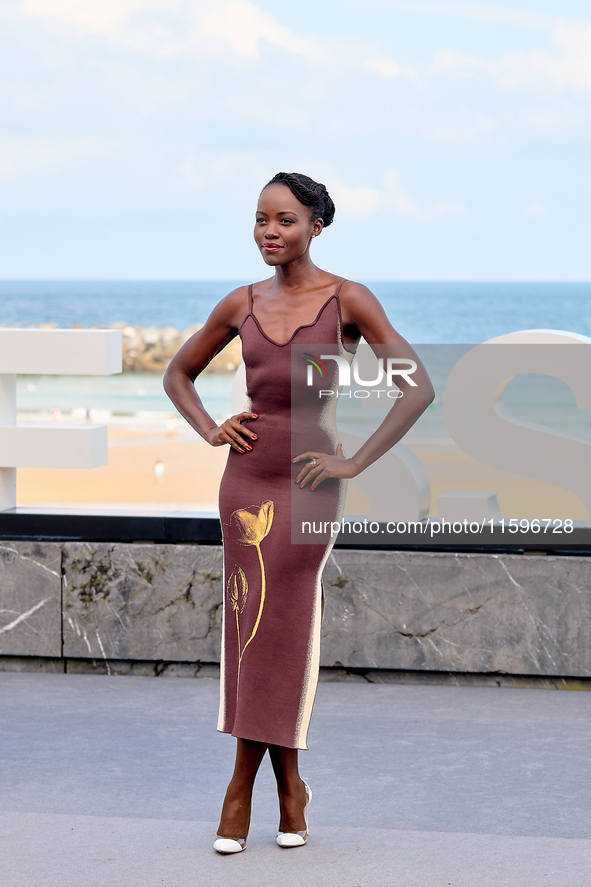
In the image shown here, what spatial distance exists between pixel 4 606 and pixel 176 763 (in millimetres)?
1593

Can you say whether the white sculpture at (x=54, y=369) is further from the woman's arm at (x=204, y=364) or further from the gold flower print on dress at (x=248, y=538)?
the gold flower print on dress at (x=248, y=538)

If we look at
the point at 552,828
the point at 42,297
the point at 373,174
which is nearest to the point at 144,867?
the point at 552,828

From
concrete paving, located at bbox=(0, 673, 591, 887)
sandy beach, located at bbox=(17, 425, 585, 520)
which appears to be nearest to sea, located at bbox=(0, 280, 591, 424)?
sandy beach, located at bbox=(17, 425, 585, 520)

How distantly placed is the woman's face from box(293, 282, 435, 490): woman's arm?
21cm

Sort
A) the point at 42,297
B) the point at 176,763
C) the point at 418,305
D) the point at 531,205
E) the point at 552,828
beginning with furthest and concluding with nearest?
the point at 42,297 < the point at 418,305 < the point at 531,205 < the point at 176,763 < the point at 552,828

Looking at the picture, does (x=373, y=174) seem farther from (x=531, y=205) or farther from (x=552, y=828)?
(x=552, y=828)

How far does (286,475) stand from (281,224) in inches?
27.2

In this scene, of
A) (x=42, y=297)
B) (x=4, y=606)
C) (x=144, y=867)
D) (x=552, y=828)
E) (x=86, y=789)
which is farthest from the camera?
(x=42, y=297)

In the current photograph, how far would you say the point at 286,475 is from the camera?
3221mm

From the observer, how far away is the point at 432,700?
5039 mm

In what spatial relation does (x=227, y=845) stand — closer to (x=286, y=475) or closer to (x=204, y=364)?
(x=286, y=475)

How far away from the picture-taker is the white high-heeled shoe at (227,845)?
319 cm

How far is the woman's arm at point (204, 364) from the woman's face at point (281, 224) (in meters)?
0.22

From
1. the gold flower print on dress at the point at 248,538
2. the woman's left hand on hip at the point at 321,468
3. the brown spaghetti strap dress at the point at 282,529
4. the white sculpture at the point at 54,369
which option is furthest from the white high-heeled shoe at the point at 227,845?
the white sculpture at the point at 54,369
